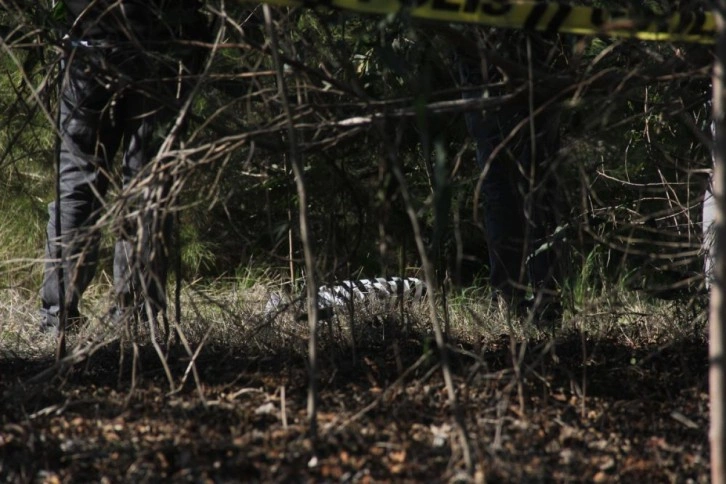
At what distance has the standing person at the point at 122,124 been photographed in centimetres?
242

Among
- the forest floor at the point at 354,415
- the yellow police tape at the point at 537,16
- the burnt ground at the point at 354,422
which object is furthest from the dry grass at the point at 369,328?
the yellow police tape at the point at 537,16

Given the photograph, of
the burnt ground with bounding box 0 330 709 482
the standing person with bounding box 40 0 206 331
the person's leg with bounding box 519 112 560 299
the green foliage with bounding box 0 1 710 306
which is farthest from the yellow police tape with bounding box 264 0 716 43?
the burnt ground with bounding box 0 330 709 482

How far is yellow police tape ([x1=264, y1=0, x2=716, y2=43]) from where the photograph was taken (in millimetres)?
2092

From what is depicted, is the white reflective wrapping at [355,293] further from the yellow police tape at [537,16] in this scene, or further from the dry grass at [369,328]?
the yellow police tape at [537,16]

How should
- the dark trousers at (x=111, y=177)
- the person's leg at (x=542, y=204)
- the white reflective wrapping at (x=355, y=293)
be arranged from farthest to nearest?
the white reflective wrapping at (x=355, y=293) < the person's leg at (x=542, y=204) < the dark trousers at (x=111, y=177)

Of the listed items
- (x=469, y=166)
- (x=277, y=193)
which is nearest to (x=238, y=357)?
(x=277, y=193)

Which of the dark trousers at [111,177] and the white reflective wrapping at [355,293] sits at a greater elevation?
the dark trousers at [111,177]

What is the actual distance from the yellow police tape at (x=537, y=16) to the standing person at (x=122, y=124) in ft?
2.06

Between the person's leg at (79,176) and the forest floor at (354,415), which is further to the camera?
the person's leg at (79,176)

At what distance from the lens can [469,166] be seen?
5352 mm

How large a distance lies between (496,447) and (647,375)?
1.05 metres

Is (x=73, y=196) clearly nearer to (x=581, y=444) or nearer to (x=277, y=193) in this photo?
(x=277, y=193)

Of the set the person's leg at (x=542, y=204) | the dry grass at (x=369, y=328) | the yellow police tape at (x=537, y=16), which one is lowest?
the dry grass at (x=369, y=328)

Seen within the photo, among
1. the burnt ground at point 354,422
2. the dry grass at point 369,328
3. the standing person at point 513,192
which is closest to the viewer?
the burnt ground at point 354,422
